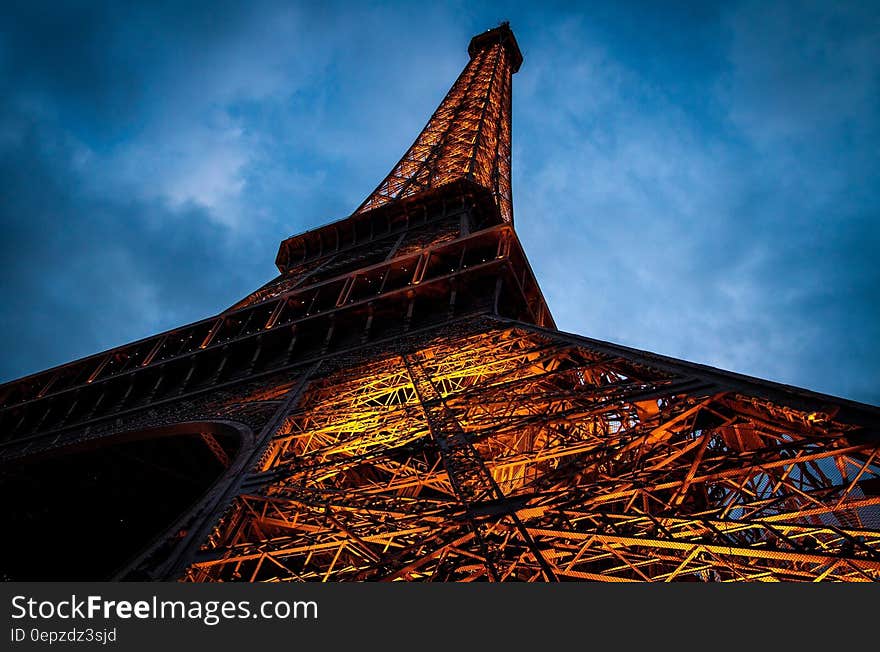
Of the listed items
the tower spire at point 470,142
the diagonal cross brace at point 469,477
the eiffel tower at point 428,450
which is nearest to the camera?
the diagonal cross brace at point 469,477

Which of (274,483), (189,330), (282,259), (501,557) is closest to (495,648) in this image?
(501,557)

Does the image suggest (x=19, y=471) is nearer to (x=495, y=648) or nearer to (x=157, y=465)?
(x=157, y=465)

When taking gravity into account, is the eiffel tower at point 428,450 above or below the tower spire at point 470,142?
below

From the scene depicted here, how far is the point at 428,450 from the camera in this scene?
9.62m

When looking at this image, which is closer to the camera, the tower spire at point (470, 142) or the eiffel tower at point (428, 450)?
the eiffel tower at point (428, 450)

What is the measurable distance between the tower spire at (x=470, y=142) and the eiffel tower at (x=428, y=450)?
19.1ft

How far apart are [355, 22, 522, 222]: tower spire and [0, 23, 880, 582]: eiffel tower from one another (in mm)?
5832

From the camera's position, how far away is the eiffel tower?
6.12 meters

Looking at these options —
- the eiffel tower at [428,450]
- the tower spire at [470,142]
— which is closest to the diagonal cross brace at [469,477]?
the eiffel tower at [428,450]

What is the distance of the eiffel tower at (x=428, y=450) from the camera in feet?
20.1

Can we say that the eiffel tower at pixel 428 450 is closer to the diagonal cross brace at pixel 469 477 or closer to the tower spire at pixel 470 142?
the diagonal cross brace at pixel 469 477

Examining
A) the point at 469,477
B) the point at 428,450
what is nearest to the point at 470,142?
the point at 428,450

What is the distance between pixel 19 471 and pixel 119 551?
473cm

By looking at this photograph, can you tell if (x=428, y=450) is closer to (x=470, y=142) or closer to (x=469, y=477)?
(x=469, y=477)
